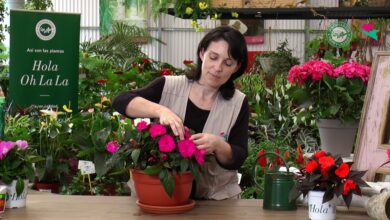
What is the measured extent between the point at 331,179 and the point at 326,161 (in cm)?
6

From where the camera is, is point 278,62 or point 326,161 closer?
point 326,161

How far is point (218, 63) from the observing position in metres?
2.08

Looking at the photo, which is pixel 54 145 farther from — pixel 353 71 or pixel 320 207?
pixel 320 207

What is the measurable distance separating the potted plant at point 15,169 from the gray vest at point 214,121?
0.61m

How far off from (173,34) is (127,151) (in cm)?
1334

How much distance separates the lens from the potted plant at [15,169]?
5.96 feet

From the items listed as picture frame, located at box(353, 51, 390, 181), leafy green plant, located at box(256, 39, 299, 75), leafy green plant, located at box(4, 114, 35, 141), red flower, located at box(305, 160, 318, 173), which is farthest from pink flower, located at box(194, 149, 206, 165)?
leafy green plant, located at box(256, 39, 299, 75)

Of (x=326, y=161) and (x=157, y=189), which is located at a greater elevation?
(x=326, y=161)

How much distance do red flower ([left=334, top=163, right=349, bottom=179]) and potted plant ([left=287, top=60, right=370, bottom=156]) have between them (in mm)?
1151

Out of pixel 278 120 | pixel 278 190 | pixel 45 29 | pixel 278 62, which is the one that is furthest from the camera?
pixel 278 62

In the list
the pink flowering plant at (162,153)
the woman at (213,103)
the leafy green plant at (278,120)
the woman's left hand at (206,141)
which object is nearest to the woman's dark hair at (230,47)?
the woman at (213,103)

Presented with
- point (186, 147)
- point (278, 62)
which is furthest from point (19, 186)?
point (278, 62)

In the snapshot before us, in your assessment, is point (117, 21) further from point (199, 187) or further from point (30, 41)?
point (199, 187)

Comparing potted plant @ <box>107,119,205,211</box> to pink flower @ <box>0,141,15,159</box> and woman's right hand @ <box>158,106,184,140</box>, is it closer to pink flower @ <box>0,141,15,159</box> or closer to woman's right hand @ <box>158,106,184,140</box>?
woman's right hand @ <box>158,106,184,140</box>
